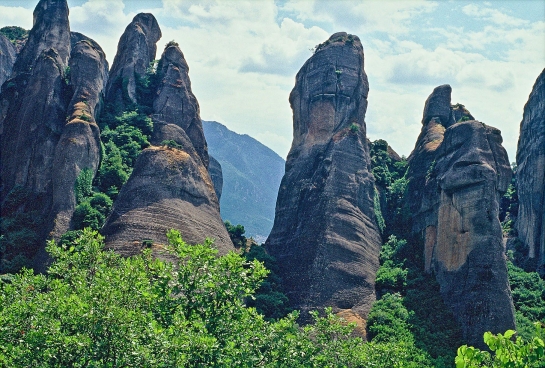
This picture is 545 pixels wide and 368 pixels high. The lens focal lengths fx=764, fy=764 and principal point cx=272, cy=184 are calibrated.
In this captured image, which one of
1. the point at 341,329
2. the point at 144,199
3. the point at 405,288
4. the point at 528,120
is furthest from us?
the point at 528,120

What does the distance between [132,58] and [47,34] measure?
311 inches

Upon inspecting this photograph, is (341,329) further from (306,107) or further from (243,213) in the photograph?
(243,213)

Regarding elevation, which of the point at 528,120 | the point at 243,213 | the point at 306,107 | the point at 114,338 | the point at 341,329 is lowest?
the point at 114,338

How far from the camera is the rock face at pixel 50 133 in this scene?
5119 cm

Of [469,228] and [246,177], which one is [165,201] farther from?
[246,177]

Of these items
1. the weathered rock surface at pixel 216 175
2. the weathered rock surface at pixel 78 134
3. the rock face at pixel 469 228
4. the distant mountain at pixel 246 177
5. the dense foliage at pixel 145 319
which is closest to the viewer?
the dense foliage at pixel 145 319

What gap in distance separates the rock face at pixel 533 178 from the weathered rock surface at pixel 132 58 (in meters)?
34.8

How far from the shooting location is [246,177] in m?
173

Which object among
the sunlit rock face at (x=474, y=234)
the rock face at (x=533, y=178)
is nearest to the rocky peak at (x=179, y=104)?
the sunlit rock face at (x=474, y=234)

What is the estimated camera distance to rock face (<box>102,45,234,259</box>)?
48844 mm

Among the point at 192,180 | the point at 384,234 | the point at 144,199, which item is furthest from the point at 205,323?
the point at 384,234

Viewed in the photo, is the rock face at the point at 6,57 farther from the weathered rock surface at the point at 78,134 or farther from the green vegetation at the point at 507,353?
the green vegetation at the point at 507,353

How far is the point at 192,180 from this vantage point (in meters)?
54.9

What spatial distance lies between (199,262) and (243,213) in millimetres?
136697
